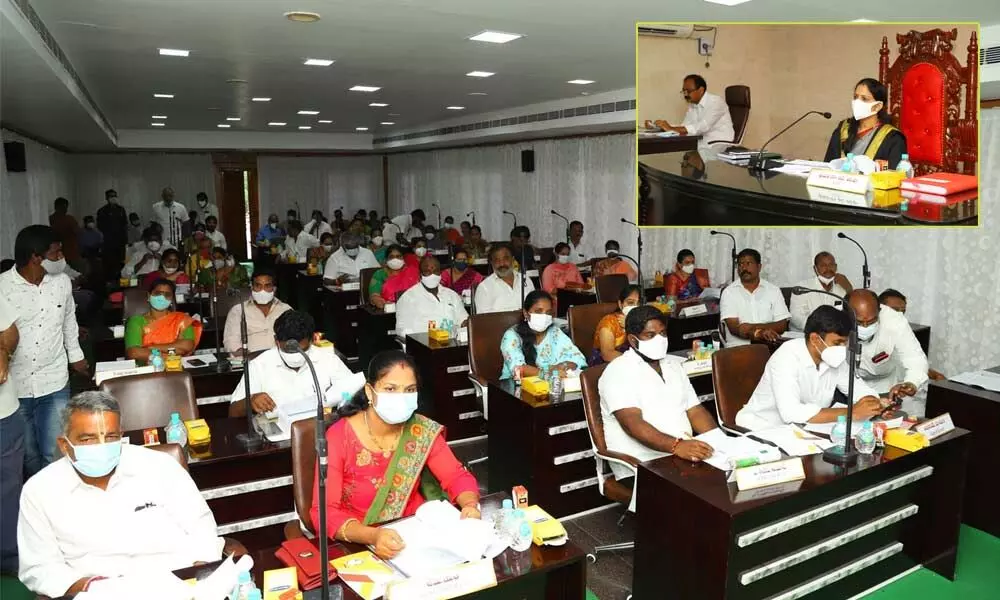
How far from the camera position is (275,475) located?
3.23 meters

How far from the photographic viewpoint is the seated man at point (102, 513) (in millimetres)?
2135

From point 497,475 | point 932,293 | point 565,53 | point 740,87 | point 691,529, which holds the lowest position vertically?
point 497,475

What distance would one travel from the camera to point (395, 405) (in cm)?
255

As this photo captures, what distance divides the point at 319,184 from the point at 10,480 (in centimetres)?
1567

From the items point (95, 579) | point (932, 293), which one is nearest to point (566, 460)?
point (95, 579)

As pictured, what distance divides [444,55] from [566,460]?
11.4 ft

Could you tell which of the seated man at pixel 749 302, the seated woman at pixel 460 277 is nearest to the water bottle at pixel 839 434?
the seated man at pixel 749 302

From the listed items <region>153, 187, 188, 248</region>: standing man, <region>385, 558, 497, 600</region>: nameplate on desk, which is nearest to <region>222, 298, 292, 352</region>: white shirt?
<region>385, 558, 497, 600</region>: nameplate on desk

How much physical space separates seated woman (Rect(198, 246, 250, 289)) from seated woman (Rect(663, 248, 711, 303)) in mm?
3952

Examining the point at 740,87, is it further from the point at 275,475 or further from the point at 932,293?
the point at 932,293

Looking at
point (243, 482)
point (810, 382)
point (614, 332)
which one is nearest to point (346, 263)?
point (614, 332)

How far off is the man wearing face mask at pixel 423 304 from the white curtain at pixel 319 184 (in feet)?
42.2

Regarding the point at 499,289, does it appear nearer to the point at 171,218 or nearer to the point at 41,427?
the point at 41,427

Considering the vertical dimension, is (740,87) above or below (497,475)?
above
